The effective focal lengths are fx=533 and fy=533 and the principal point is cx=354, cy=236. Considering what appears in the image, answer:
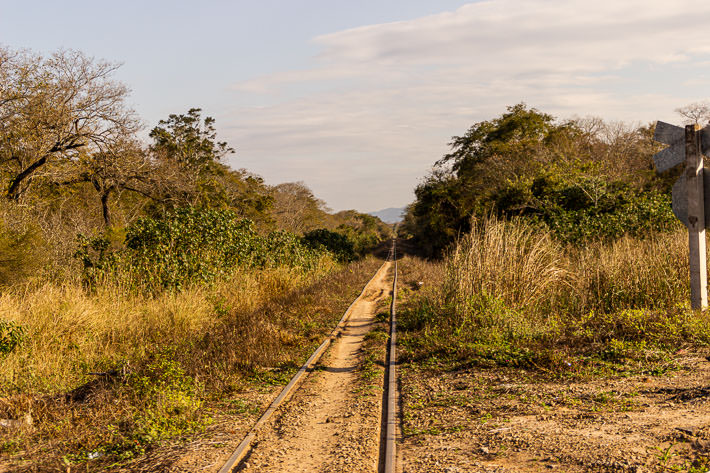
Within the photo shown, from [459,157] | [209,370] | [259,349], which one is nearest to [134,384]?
[209,370]

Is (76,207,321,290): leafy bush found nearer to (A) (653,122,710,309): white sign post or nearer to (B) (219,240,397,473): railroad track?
(B) (219,240,397,473): railroad track

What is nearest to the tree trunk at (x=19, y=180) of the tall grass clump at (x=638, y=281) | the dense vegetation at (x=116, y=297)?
the dense vegetation at (x=116, y=297)

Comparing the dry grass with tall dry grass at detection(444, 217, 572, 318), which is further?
tall dry grass at detection(444, 217, 572, 318)

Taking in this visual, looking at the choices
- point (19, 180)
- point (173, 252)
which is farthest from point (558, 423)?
point (19, 180)

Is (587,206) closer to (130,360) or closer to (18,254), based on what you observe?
(130,360)

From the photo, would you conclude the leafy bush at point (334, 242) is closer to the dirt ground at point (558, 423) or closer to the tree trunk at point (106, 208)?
the tree trunk at point (106, 208)

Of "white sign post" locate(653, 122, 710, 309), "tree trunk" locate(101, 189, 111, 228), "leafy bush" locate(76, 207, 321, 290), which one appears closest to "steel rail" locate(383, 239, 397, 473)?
"white sign post" locate(653, 122, 710, 309)

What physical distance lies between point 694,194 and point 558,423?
14.3 feet

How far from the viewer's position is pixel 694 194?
296 inches

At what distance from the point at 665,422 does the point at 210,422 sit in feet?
15.0

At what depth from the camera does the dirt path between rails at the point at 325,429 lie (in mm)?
4805

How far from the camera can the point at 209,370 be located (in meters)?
7.71

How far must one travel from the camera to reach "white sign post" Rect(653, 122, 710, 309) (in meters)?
7.48

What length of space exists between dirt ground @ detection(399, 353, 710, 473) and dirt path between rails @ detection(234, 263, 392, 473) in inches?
15.6
